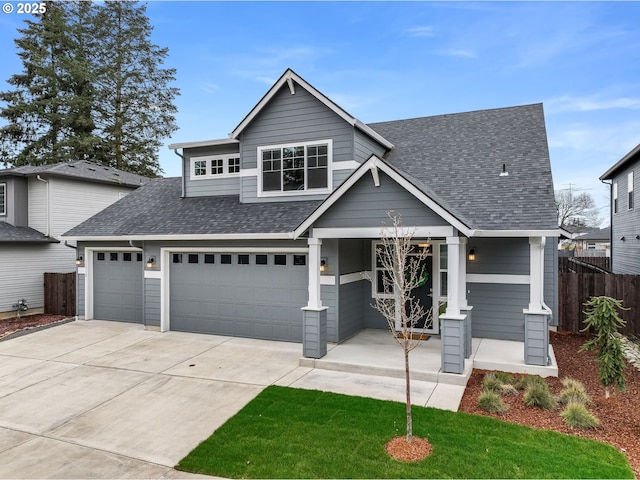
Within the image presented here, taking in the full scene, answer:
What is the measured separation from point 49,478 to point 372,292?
25.1 ft

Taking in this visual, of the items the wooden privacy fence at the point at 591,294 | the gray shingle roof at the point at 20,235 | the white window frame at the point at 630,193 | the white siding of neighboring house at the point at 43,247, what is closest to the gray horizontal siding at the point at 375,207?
the wooden privacy fence at the point at 591,294

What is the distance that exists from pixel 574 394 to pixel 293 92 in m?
9.16

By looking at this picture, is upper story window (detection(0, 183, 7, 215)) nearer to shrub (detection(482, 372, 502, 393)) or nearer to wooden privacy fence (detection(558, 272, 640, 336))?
shrub (detection(482, 372, 502, 393))

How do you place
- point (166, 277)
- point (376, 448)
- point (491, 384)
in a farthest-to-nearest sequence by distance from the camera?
point (166, 277)
point (491, 384)
point (376, 448)

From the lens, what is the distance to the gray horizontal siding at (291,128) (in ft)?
34.4

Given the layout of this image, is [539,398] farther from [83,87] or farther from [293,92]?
[83,87]

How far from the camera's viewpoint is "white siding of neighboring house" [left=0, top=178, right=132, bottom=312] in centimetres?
1378

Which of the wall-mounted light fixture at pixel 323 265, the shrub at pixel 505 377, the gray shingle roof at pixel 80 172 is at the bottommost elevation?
the shrub at pixel 505 377

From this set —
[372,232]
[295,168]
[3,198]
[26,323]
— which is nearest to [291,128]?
[295,168]

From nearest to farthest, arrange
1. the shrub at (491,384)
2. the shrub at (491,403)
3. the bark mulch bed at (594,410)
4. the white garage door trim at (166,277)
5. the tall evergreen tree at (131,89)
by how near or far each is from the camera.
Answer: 1. the bark mulch bed at (594,410)
2. the shrub at (491,403)
3. the shrub at (491,384)
4. the white garage door trim at (166,277)
5. the tall evergreen tree at (131,89)

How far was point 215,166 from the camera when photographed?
12.7 m

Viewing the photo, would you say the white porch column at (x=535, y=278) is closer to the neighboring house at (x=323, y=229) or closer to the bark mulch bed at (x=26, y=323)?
the neighboring house at (x=323, y=229)

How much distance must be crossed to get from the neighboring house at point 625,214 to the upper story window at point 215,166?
12.8 meters

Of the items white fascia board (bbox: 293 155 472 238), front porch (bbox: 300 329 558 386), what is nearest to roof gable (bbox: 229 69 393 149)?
white fascia board (bbox: 293 155 472 238)
